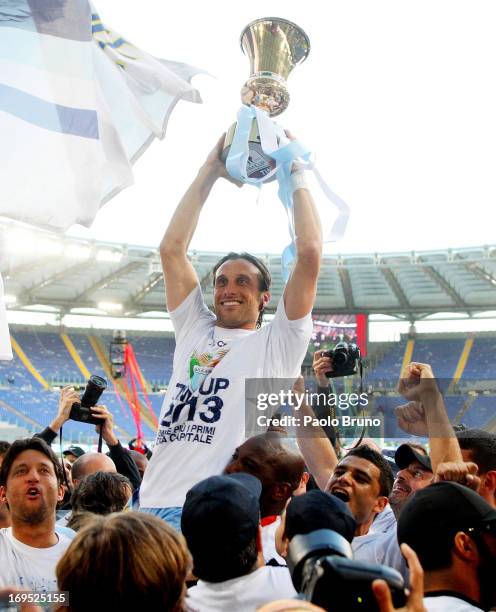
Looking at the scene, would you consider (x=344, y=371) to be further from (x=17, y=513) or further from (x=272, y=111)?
(x=17, y=513)

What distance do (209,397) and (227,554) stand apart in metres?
0.79

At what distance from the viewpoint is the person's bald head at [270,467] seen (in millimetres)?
2154

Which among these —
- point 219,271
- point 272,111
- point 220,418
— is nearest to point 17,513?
point 220,418

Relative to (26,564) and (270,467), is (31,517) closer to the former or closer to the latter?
(26,564)

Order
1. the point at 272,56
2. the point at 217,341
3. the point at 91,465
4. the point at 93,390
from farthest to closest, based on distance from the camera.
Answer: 1. the point at 91,465
2. the point at 93,390
3. the point at 272,56
4. the point at 217,341

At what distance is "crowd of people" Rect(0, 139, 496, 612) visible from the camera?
1.30 meters

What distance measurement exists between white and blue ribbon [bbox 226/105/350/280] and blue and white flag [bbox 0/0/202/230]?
2.57 feet

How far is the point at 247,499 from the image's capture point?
1651mm

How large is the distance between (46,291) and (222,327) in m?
22.7

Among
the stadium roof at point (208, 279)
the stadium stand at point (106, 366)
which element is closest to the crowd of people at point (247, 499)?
the stadium roof at point (208, 279)

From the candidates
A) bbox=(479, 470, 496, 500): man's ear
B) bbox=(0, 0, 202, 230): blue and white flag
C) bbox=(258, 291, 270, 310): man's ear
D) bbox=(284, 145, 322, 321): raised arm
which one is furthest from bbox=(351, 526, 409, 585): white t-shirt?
bbox=(0, 0, 202, 230): blue and white flag

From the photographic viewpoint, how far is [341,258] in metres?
20.9

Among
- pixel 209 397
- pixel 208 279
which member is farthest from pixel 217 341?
pixel 208 279

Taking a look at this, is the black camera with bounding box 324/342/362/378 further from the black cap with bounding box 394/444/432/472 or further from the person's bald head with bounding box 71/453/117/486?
the person's bald head with bounding box 71/453/117/486
